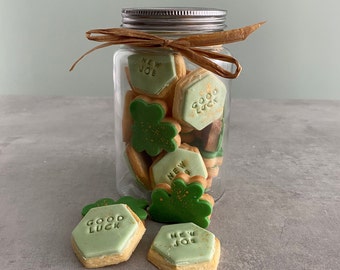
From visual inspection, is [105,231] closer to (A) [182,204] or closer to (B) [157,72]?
(A) [182,204]

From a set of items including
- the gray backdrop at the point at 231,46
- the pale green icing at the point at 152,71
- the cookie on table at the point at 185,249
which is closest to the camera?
the cookie on table at the point at 185,249

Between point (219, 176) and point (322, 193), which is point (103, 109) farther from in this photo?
point (322, 193)

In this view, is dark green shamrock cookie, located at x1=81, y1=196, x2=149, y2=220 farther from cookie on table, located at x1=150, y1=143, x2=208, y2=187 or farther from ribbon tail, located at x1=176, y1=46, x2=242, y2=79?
ribbon tail, located at x1=176, y1=46, x2=242, y2=79

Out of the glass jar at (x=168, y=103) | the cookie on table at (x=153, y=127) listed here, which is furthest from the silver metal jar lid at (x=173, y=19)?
the cookie on table at (x=153, y=127)

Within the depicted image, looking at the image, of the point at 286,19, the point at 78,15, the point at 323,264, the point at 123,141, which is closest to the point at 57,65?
the point at 78,15

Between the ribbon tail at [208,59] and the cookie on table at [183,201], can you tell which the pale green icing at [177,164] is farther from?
the ribbon tail at [208,59]

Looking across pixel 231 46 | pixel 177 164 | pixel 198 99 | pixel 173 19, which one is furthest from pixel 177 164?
pixel 231 46
